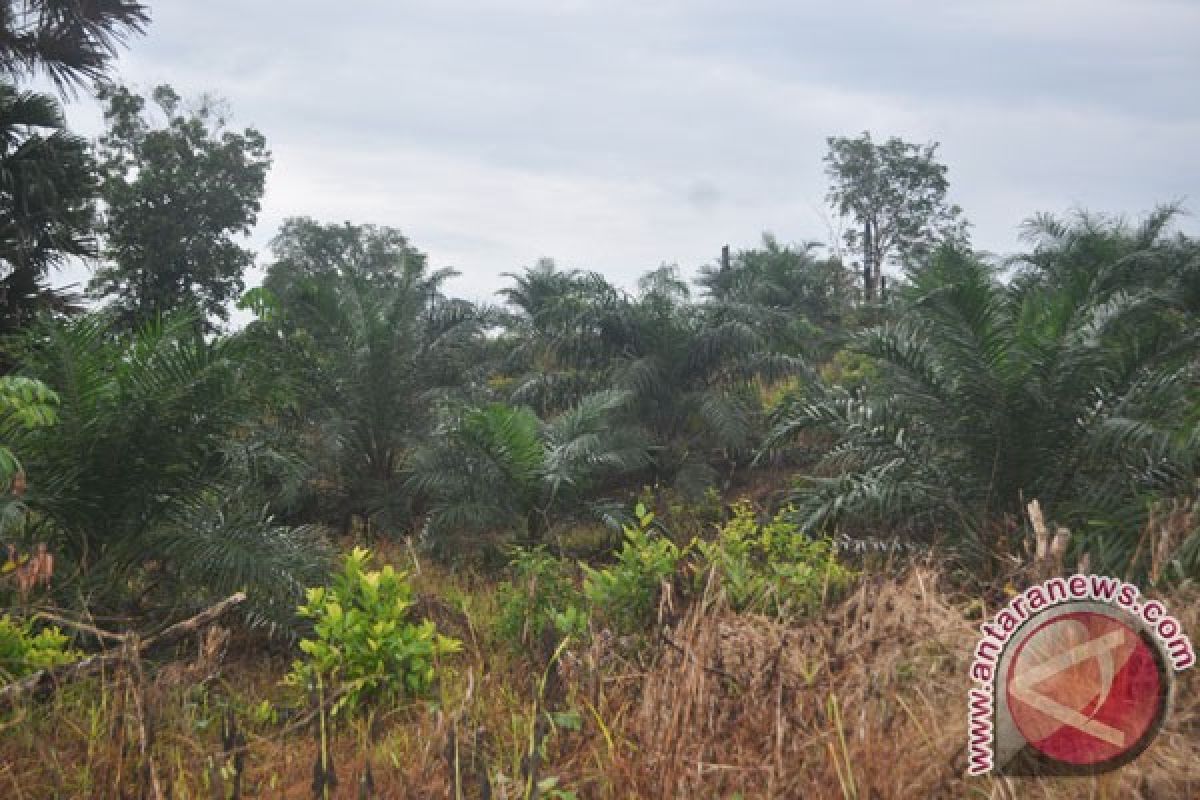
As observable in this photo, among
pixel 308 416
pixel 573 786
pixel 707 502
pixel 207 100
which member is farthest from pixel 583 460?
pixel 207 100

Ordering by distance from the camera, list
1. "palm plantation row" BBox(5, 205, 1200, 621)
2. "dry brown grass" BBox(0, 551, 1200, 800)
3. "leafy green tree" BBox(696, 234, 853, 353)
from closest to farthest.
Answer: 1. "dry brown grass" BBox(0, 551, 1200, 800)
2. "palm plantation row" BBox(5, 205, 1200, 621)
3. "leafy green tree" BBox(696, 234, 853, 353)

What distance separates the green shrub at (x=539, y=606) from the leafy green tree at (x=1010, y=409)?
6.86 feet

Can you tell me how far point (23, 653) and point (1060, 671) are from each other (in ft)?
11.6

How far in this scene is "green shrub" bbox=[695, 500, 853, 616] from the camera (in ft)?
11.9

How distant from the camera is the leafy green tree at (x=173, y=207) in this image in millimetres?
22844

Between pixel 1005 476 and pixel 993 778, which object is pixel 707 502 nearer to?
pixel 1005 476

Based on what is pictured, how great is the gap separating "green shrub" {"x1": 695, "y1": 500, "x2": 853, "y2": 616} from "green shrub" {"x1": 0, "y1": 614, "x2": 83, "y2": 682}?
2.44 metres

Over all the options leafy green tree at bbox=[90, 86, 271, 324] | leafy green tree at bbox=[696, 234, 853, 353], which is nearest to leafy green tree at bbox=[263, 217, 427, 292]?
leafy green tree at bbox=[90, 86, 271, 324]

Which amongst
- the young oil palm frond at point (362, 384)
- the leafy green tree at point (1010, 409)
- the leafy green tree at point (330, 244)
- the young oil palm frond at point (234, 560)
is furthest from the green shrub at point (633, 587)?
the leafy green tree at point (330, 244)

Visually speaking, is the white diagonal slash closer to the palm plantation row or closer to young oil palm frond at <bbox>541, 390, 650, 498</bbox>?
the palm plantation row

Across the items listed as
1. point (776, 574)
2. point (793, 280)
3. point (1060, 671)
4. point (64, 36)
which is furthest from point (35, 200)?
point (793, 280)

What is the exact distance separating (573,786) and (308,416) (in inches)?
389

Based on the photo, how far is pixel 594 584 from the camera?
15.4ft

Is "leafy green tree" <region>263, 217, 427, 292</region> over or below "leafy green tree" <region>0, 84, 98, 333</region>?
over
